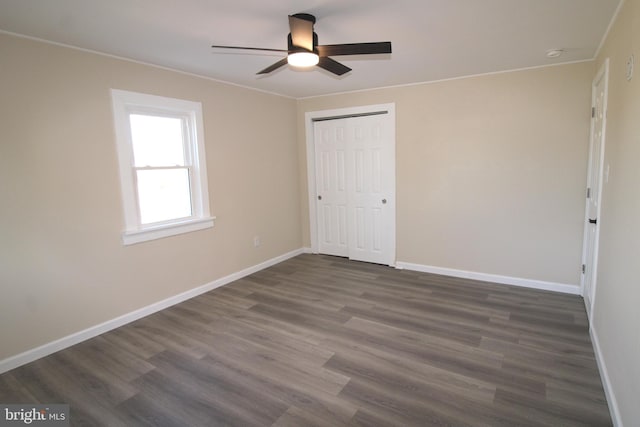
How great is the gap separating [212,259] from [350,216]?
217 centimetres

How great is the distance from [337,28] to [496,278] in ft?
→ 11.2

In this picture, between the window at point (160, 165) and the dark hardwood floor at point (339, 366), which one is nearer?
the dark hardwood floor at point (339, 366)

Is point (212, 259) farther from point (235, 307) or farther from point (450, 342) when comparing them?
point (450, 342)

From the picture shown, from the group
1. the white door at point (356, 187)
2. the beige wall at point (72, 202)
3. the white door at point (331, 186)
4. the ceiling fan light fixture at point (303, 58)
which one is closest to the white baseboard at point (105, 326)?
the beige wall at point (72, 202)

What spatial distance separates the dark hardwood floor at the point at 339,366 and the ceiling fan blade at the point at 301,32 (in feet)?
7.57

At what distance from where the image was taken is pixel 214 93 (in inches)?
161

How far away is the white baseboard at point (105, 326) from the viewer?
8.71ft

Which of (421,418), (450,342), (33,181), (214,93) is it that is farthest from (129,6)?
(450,342)

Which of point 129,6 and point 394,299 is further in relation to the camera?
point 394,299

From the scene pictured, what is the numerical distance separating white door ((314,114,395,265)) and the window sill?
201 cm

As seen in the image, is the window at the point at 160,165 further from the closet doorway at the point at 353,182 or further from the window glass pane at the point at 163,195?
the closet doorway at the point at 353,182

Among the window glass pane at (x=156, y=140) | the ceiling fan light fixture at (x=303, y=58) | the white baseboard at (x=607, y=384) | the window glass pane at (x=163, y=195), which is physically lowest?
the white baseboard at (x=607, y=384)

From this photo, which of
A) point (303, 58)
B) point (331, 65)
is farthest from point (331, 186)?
point (303, 58)

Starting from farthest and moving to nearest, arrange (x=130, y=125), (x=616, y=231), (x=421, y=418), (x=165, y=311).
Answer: (x=165, y=311) < (x=130, y=125) < (x=616, y=231) < (x=421, y=418)
